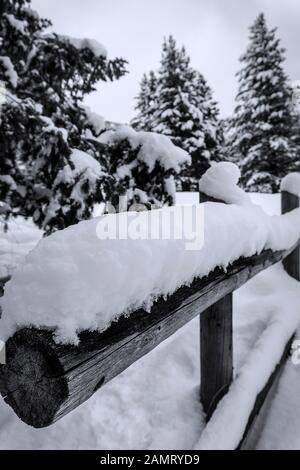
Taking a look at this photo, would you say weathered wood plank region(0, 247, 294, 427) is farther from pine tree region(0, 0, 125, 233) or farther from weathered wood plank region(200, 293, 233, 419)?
pine tree region(0, 0, 125, 233)

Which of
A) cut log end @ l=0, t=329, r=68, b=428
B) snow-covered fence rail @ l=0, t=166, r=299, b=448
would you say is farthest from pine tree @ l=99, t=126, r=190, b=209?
cut log end @ l=0, t=329, r=68, b=428

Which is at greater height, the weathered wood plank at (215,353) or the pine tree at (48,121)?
the pine tree at (48,121)

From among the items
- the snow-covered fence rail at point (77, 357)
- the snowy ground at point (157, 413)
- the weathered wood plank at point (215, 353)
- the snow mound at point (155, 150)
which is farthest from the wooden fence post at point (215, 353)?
the snow mound at point (155, 150)

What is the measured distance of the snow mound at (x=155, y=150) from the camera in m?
3.80

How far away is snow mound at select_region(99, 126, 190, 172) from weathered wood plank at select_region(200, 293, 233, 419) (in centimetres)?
218

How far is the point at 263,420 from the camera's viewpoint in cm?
231

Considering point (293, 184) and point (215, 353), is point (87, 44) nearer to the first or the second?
point (293, 184)

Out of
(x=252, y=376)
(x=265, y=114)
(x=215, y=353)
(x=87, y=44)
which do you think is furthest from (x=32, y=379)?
(x=265, y=114)

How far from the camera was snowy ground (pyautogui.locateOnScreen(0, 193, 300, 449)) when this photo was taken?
197 centimetres

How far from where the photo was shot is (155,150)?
3822 mm

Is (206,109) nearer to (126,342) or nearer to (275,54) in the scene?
(275,54)

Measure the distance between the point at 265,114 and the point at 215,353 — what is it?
67.7ft

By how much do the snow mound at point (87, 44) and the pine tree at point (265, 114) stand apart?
16496 mm

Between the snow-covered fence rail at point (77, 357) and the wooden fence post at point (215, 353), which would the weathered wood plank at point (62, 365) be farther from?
the wooden fence post at point (215, 353)
